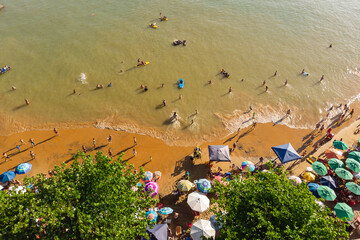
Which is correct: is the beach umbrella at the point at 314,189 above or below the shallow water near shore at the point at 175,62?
below

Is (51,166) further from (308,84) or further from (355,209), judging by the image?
(308,84)

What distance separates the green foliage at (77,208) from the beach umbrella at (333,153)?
23915 millimetres

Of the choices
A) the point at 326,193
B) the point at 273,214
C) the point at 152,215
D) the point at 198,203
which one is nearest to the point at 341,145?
the point at 326,193

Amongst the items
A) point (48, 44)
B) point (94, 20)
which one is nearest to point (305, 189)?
point (48, 44)

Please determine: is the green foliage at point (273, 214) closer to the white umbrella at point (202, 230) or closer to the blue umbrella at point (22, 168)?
the white umbrella at point (202, 230)

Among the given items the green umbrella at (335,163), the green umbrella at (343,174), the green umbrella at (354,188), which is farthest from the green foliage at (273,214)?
the green umbrella at (335,163)

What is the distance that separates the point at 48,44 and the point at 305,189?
166 feet

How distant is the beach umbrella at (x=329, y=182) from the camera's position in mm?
23516

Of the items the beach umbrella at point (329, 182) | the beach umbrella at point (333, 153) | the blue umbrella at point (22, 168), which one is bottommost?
the blue umbrella at point (22, 168)

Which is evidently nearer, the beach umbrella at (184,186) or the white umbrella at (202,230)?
the white umbrella at (202,230)

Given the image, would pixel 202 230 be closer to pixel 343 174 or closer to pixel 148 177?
pixel 148 177

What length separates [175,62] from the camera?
139 ft

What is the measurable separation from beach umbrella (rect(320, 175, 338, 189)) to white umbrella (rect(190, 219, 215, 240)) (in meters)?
13.4

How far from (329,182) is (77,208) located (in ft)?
79.3
